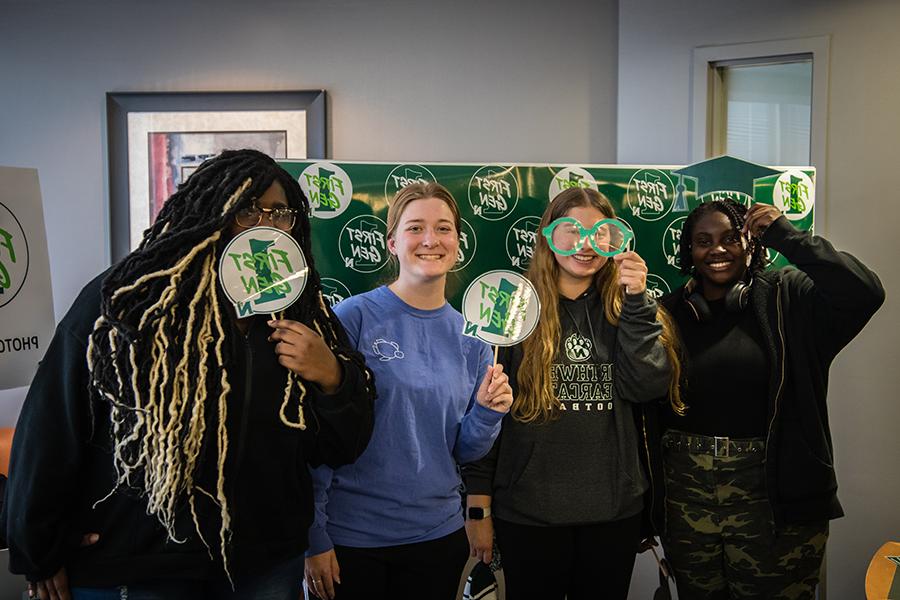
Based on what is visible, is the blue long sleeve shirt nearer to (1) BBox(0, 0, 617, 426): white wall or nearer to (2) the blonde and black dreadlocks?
(2) the blonde and black dreadlocks

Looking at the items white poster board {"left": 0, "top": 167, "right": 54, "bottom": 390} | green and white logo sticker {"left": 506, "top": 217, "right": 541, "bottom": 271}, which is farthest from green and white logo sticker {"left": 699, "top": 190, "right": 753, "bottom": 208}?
white poster board {"left": 0, "top": 167, "right": 54, "bottom": 390}

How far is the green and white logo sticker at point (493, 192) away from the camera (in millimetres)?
2764

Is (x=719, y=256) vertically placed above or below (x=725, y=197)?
below

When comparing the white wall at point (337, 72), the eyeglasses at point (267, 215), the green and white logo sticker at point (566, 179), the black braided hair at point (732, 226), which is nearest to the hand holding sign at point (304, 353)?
the eyeglasses at point (267, 215)

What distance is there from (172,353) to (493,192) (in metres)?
1.62

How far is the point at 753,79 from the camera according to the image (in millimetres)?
3232

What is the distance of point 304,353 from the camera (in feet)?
4.85

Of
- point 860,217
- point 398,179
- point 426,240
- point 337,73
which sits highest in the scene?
point 337,73

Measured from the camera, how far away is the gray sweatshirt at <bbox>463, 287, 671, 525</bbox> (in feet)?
6.35

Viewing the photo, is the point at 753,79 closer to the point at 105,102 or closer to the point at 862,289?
the point at 862,289

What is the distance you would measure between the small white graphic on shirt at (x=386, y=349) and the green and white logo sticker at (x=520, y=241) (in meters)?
1.05

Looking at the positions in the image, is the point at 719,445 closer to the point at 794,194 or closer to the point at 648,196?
the point at 648,196

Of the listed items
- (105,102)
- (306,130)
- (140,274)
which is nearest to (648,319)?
(140,274)

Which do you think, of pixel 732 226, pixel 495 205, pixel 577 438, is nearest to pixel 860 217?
pixel 732 226
